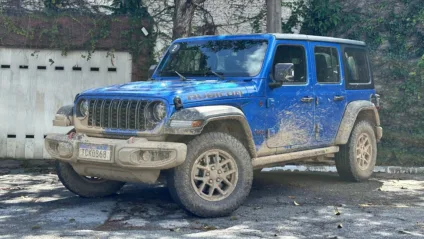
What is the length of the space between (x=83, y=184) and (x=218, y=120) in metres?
1.94

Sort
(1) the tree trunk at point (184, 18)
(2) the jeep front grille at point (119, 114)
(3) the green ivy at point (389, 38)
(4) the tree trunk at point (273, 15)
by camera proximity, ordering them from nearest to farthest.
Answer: (2) the jeep front grille at point (119, 114) → (1) the tree trunk at point (184, 18) → (4) the tree trunk at point (273, 15) → (3) the green ivy at point (389, 38)

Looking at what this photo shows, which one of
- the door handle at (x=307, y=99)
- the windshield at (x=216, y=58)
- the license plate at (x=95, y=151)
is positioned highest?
the windshield at (x=216, y=58)

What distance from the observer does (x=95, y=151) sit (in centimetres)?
636

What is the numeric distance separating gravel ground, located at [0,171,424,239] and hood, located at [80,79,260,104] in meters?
1.26

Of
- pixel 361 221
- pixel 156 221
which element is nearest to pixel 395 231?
pixel 361 221

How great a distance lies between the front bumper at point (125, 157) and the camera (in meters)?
6.04

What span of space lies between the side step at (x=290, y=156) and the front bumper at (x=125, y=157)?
1293 mm

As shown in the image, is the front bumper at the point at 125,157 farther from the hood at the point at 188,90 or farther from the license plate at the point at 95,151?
the hood at the point at 188,90

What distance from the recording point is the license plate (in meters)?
6.24

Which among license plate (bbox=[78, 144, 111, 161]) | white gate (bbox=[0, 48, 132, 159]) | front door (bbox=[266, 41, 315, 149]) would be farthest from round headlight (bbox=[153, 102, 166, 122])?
white gate (bbox=[0, 48, 132, 159])

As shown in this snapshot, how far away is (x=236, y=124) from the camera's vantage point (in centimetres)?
683

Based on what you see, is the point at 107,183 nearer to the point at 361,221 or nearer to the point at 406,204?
the point at 361,221

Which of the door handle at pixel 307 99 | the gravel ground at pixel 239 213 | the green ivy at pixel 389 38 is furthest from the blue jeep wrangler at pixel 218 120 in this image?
the green ivy at pixel 389 38

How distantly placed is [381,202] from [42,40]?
22.9 ft
